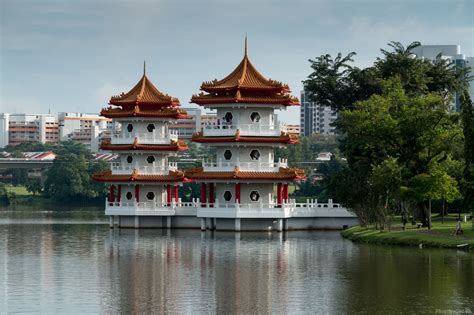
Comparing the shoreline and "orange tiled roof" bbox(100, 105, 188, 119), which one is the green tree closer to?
the shoreline

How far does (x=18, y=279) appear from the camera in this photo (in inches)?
2297

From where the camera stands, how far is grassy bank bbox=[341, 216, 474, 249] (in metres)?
74.2

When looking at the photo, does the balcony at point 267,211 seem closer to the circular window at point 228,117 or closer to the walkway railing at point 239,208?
the walkway railing at point 239,208

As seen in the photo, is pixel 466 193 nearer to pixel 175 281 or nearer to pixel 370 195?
pixel 370 195

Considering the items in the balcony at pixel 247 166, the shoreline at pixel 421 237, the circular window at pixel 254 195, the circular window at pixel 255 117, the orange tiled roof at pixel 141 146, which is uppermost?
the circular window at pixel 255 117

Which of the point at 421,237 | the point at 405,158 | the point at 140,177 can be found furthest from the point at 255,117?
the point at 421,237

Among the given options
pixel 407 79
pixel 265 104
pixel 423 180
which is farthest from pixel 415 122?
pixel 407 79

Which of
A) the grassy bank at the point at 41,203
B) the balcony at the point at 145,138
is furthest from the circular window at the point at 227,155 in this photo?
the grassy bank at the point at 41,203

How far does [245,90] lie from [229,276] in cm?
4205

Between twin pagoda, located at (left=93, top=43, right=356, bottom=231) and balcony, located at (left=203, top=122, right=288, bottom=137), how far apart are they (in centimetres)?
8

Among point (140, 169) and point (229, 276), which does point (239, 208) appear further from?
point (229, 276)

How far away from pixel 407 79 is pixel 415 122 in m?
26.5

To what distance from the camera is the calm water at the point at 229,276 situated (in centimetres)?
4866

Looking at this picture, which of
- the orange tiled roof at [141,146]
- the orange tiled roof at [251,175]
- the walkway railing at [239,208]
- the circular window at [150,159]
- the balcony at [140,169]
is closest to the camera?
the orange tiled roof at [251,175]
